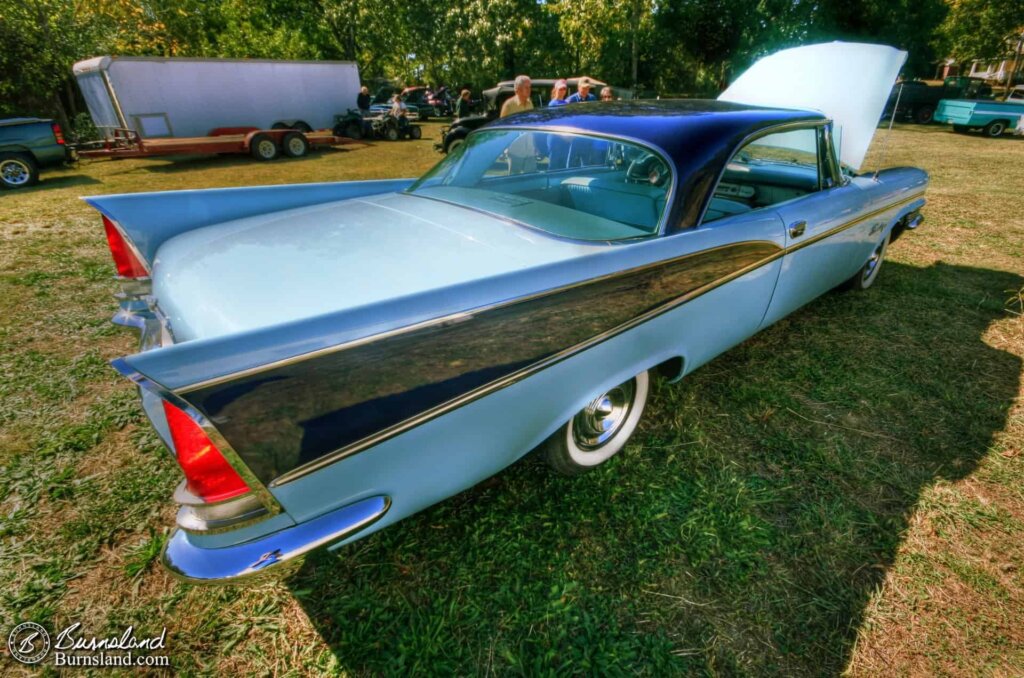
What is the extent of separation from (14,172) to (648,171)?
10786mm

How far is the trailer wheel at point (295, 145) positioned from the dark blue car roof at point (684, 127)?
34.1ft

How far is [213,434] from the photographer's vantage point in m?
1.07

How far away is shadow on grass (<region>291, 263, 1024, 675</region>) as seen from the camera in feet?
5.12

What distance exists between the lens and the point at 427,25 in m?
28.0

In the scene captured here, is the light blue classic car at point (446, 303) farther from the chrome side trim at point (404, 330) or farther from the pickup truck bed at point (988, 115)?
the pickup truck bed at point (988, 115)

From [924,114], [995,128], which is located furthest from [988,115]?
[924,114]

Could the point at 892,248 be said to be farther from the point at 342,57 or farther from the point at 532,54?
the point at 342,57

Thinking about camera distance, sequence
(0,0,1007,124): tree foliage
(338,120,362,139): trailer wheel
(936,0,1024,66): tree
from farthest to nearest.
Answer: (936,0,1024,66): tree < (0,0,1007,124): tree foliage < (338,120,362,139): trailer wheel

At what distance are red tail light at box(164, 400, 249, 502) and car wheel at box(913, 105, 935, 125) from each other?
2655 cm

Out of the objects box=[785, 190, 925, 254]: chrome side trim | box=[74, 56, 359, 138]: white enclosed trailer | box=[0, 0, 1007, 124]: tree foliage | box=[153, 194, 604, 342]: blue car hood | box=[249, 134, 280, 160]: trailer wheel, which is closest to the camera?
box=[153, 194, 604, 342]: blue car hood

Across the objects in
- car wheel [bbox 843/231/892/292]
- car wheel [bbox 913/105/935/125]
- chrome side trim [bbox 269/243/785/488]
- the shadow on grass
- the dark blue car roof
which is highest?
the dark blue car roof

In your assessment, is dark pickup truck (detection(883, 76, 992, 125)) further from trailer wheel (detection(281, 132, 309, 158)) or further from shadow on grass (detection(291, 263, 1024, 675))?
shadow on grass (detection(291, 263, 1024, 675))

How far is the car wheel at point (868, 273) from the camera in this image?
3.89m

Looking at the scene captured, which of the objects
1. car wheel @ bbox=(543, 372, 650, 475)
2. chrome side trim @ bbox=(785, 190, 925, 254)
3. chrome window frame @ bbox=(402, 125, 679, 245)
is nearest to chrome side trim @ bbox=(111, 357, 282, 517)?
car wheel @ bbox=(543, 372, 650, 475)
